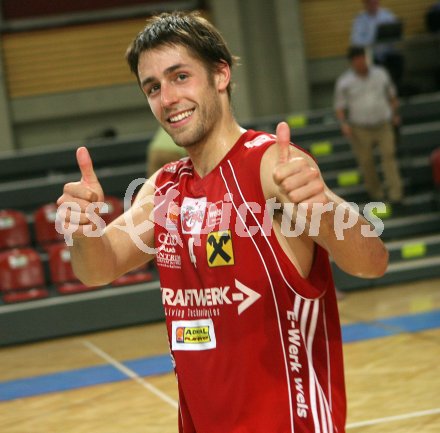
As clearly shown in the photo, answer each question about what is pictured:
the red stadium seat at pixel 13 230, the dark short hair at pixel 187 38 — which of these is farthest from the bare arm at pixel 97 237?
the red stadium seat at pixel 13 230

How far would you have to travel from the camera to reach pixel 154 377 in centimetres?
608

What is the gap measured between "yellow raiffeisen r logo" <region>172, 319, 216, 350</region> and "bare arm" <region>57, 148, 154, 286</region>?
29 centimetres

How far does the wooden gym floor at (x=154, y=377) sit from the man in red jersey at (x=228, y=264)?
2373mm

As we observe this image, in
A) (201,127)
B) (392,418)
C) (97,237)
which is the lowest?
(392,418)

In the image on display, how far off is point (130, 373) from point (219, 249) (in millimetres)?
4064

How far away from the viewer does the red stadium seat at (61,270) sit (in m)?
8.28

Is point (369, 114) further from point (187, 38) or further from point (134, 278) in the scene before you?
point (187, 38)

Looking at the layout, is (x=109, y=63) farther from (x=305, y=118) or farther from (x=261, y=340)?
(x=261, y=340)

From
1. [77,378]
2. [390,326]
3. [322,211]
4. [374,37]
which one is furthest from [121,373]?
[374,37]

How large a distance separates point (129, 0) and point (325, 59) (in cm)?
278

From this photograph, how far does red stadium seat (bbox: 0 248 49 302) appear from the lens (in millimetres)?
8125

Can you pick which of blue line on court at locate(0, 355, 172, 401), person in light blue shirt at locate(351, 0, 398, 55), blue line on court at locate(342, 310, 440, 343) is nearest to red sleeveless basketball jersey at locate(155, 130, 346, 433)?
blue line on court at locate(0, 355, 172, 401)

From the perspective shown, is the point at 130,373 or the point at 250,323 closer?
the point at 250,323

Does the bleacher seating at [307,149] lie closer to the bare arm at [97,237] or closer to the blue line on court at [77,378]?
the blue line on court at [77,378]
